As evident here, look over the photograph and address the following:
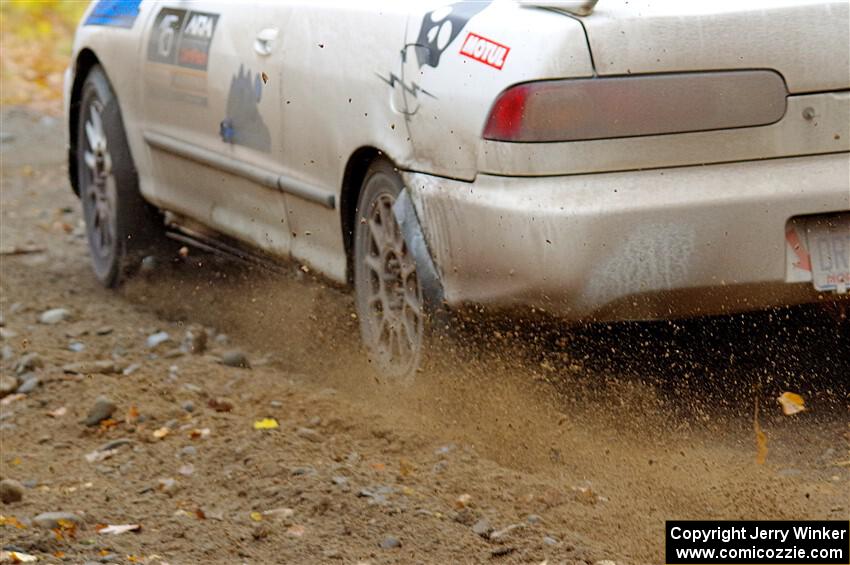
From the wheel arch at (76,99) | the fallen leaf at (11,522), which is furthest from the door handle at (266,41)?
the fallen leaf at (11,522)

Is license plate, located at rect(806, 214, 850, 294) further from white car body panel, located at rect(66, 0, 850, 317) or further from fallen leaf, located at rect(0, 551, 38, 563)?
fallen leaf, located at rect(0, 551, 38, 563)

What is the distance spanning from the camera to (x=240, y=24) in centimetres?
567

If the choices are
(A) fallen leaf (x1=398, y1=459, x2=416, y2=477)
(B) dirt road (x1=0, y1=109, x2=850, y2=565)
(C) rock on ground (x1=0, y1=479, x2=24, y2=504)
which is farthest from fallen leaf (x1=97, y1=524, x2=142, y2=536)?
(A) fallen leaf (x1=398, y1=459, x2=416, y2=477)

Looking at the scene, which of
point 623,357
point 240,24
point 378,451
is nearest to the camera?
point 378,451

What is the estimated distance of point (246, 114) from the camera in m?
5.67

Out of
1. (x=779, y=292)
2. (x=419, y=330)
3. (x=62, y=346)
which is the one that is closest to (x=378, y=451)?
(x=419, y=330)

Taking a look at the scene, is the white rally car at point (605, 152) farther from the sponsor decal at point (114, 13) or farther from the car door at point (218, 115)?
the sponsor decal at point (114, 13)

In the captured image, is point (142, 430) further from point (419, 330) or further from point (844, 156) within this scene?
point (844, 156)

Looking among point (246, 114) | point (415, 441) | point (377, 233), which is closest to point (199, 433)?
point (415, 441)

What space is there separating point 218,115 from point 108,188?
1.40 metres

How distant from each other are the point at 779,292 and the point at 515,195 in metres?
0.75

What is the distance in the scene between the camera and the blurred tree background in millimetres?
13648

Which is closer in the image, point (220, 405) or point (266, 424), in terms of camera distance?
point (266, 424)

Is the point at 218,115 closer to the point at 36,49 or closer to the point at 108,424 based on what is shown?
the point at 108,424
